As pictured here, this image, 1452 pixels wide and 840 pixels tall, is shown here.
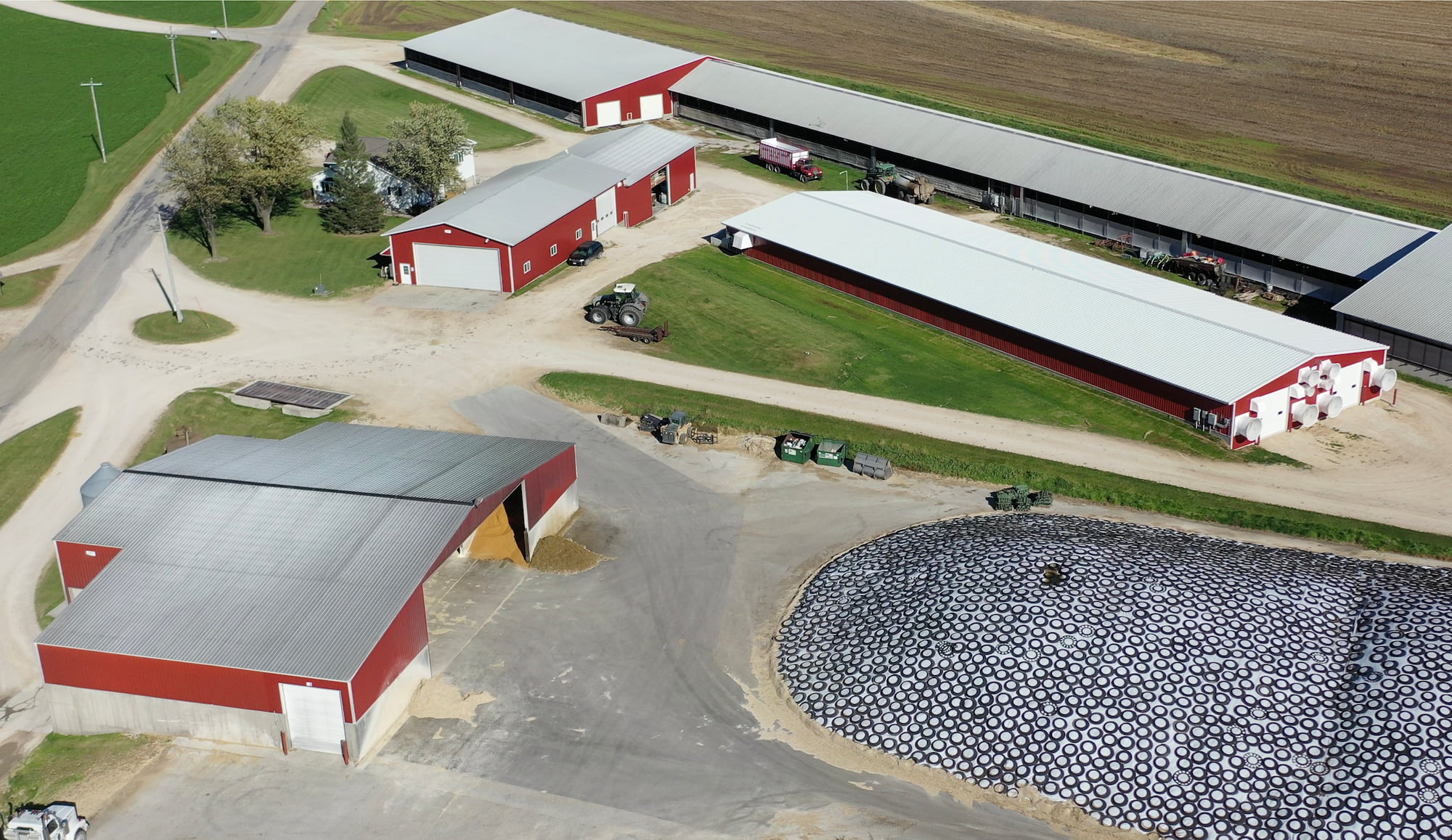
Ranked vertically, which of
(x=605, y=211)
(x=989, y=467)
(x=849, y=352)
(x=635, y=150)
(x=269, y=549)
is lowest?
(x=989, y=467)

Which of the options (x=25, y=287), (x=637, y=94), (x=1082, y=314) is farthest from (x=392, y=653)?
(x=637, y=94)

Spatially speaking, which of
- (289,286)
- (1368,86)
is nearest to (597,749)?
(289,286)

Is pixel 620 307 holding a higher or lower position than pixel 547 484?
higher

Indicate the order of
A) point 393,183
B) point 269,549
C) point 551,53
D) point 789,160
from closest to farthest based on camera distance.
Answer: point 269,549
point 393,183
point 789,160
point 551,53

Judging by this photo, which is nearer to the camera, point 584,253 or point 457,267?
point 457,267

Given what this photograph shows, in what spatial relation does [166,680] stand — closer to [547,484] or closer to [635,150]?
[547,484]

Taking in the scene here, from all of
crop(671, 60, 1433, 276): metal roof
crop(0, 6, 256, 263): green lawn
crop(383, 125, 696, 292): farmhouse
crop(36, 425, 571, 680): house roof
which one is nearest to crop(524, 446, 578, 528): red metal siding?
crop(36, 425, 571, 680): house roof
